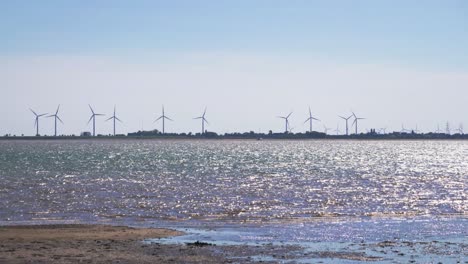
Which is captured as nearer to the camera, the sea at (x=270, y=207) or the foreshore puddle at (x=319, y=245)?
the foreshore puddle at (x=319, y=245)

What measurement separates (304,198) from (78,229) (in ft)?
81.5

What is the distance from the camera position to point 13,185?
70.1 metres

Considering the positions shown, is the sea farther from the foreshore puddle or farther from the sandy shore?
the sandy shore

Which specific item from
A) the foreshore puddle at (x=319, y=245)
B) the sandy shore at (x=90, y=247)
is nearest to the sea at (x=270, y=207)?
the foreshore puddle at (x=319, y=245)

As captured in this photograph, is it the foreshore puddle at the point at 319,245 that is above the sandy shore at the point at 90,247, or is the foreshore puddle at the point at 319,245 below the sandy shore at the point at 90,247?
below

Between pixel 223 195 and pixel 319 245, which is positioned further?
pixel 223 195

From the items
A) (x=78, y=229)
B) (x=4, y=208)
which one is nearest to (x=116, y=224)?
(x=78, y=229)

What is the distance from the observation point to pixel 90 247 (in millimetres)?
31047

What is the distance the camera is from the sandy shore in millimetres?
28156

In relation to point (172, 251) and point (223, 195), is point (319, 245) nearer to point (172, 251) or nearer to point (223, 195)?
point (172, 251)

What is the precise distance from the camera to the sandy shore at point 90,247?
28.2 meters

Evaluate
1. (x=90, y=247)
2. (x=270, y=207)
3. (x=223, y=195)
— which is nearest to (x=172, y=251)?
(x=90, y=247)

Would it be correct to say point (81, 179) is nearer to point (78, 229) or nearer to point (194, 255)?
point (78, 229)

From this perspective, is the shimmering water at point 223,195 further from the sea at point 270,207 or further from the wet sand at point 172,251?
the wet sand at point 172,251
